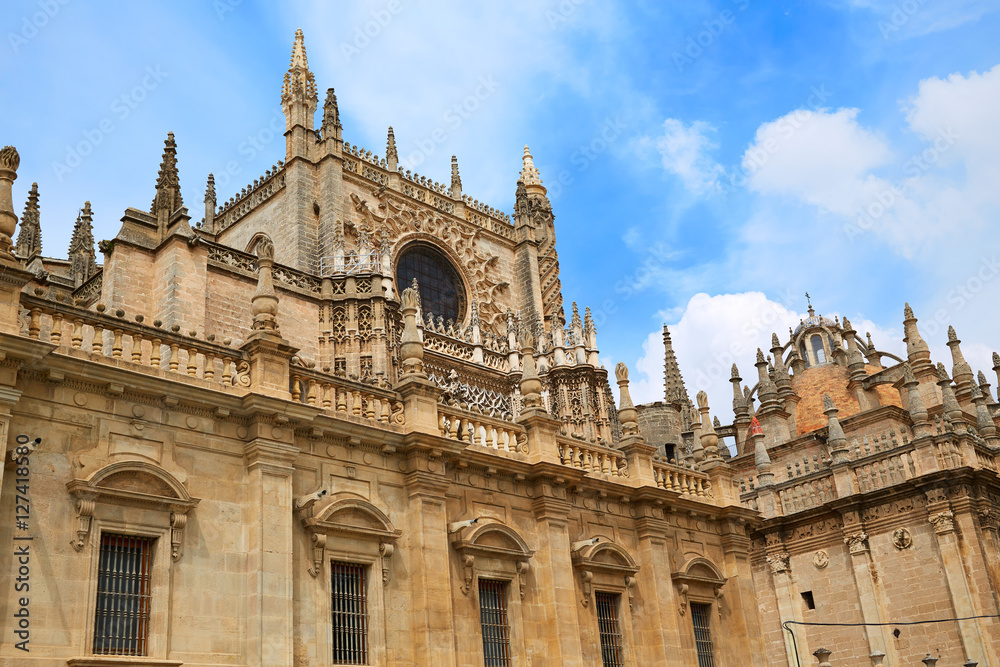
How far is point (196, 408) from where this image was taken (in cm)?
1383

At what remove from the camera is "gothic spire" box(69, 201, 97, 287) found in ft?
98.9

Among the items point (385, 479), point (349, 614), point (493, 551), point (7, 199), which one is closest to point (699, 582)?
point (493, 551)

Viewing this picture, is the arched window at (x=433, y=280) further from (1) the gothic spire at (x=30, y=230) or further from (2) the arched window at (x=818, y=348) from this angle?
(2) the arched window at (x=818, y=348)

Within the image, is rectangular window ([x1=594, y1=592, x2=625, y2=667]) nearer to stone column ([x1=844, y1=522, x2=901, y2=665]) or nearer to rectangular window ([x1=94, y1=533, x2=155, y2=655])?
rectangular window ([x1=94, y1=533, x2=155, y2=655])

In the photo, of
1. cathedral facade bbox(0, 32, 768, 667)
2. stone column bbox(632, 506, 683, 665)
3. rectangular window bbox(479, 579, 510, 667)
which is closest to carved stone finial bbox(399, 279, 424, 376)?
cathedral facade bbox(0, 32, 768, 667)

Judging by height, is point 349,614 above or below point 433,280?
below

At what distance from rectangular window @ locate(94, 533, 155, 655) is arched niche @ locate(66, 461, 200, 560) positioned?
0.41 meters

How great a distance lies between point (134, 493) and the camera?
12.7 meters

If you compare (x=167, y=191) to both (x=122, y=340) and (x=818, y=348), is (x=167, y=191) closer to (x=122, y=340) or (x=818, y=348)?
(x=122, y=340)

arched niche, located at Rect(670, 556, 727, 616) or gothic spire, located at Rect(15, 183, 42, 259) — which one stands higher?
gothic spire, located at Rect(15, 183, 42, 259)

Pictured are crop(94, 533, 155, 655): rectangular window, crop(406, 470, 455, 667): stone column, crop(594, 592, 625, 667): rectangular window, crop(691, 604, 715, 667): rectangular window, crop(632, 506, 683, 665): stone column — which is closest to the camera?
crop(94, 533, 155, 655): rectangular window

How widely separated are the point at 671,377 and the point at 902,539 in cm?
2411

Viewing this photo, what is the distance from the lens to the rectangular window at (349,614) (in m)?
14.5

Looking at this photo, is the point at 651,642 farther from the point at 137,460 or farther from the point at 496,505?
the point at 137,460
